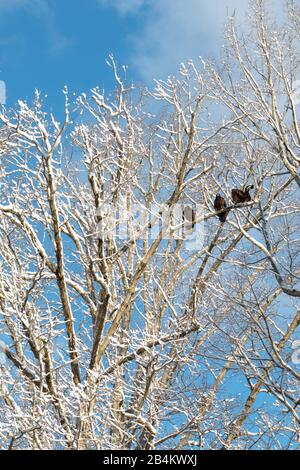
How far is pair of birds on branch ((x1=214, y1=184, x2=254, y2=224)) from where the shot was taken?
877 cm

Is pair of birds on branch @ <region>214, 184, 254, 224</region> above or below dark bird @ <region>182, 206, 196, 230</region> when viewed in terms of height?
below

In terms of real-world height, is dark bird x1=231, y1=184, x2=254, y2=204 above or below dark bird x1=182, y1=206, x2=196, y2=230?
below

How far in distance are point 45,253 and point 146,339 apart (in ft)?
7.52

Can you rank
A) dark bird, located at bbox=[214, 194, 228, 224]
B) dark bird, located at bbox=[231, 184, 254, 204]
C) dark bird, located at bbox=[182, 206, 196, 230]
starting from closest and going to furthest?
dark bird, located at bbox=[231, 184, 254, 204]
dark bird, located at bbox=[214, 194, 228, 224]
dark bird, located at bbox=[182, 206, 196, 230]

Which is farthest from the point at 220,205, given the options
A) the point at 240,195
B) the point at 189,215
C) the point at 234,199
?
the point at 189,215

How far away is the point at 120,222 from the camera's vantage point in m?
10.7

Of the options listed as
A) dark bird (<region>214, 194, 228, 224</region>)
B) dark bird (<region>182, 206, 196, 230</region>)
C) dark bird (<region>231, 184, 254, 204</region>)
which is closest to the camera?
dark bird (<region>231, 184, 254, 204</region>)

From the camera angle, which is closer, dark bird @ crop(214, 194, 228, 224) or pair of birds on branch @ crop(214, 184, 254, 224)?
pair of birds on branch @ crop(214, 184, 254, 224)

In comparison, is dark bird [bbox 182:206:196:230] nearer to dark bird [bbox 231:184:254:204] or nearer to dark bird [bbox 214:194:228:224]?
dark bird [bbox 214:194:228:224]

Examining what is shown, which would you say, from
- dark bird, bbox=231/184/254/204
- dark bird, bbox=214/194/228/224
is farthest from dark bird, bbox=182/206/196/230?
dark bird, bbox=231/184/254/204

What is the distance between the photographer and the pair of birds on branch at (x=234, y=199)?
877 cm

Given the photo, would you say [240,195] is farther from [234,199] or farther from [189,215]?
[189,215]

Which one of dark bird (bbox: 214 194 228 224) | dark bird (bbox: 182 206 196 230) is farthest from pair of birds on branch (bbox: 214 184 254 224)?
dark bird (bbox: 182 206 196 230)

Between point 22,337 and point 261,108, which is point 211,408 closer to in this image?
point 22,337
